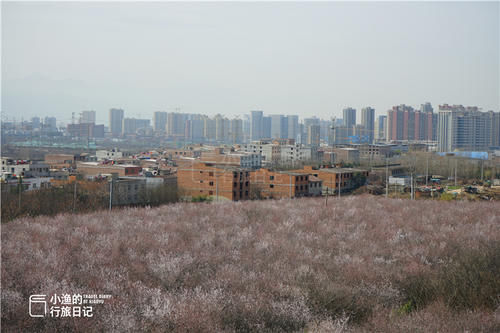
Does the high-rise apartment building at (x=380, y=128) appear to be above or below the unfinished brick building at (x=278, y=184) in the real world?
above

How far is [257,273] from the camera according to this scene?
4.78 meters

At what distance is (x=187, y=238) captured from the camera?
6.42 metres

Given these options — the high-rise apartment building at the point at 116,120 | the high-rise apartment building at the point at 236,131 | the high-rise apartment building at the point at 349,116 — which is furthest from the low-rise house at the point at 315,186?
the high-rise apartment building at the point at 116,120

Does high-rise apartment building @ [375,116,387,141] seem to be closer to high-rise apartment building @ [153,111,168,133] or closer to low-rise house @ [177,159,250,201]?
high-rise apartment building @ [153,111,168,133]

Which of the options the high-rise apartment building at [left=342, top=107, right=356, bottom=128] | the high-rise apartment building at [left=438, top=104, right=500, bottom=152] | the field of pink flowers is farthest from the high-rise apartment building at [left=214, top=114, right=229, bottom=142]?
the field of pink flowers

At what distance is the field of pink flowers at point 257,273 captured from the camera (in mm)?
3566

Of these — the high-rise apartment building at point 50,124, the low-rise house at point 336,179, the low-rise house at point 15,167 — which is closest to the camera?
the low-rise house at point 336,179

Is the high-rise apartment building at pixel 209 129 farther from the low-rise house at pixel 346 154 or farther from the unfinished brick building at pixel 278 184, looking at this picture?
the unfinished brick building at pixel 278 184

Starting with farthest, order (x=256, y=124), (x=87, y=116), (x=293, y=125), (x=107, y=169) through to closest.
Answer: (x=293, y=125) → (x=256, y=124) → (x=87, y=116) → (x=107, y=169)

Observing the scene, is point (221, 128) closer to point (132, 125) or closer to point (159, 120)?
point (159, 120)

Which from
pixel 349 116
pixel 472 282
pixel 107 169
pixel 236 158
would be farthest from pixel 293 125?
pixel 472 282

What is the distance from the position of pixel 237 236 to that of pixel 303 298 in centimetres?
282

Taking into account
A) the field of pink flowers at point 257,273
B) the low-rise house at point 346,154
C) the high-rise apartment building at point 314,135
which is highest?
the high-rise apartment building at point 314,135

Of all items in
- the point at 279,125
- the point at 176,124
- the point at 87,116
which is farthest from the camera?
the point at 279,125
